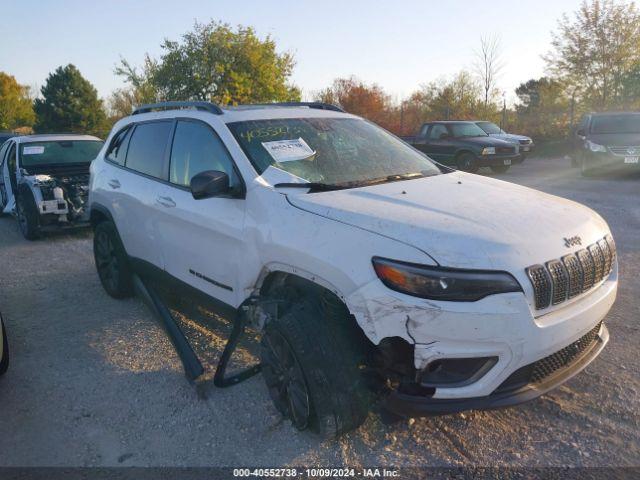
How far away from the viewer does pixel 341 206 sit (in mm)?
2805

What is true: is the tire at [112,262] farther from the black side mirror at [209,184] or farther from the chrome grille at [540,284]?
the chrome grille at [540,284]

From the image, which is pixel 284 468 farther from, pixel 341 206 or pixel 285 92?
pixel 285 92

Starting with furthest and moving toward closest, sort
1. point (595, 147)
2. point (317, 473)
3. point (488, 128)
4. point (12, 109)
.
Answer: point (12, 109) < point (488, 128) < point (595, 147) < point (317, 473)

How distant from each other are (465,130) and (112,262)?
12308 mm

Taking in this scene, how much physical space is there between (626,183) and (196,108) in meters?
11.6

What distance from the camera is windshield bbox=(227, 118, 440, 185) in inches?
133

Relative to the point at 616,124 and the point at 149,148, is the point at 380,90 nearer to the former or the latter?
the point at 616,124

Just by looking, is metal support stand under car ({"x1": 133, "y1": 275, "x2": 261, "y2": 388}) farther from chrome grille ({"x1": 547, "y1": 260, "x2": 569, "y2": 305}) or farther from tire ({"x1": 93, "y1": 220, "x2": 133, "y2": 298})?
chrome grille ({"x1": 547, "y1": 260, "x2": 569, "y2": 305})

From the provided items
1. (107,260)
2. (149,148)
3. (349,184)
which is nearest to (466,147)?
(107,260)

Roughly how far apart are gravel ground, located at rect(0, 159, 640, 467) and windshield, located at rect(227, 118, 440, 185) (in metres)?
1.42

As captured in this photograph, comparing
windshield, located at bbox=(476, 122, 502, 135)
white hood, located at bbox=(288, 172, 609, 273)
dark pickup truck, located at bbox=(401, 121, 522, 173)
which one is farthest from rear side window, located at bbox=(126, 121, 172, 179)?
windshield, located at bbox=(476, 122, 502, 135)

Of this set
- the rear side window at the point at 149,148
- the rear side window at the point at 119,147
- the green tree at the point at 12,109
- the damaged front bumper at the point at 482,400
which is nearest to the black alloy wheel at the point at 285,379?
the damaged front bumper at the point at 482,400

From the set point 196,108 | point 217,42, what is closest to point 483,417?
point 196,108

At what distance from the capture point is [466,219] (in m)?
2.67
